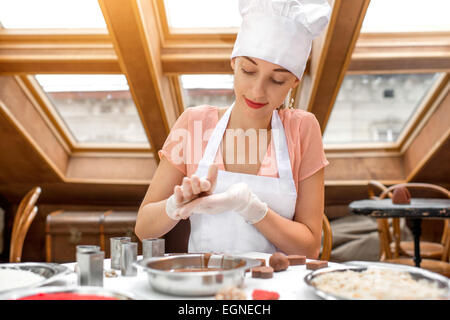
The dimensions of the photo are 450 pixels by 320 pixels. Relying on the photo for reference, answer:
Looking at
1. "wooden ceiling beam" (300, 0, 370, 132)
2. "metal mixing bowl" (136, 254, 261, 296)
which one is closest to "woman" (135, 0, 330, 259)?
"metal mixing bowl" (136, 254, 261, 296)

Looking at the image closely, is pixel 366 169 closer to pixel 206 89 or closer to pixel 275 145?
pixel 206 89

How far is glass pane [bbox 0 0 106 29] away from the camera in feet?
9.94

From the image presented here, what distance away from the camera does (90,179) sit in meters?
4.25

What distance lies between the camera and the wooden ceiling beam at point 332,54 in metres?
2.50

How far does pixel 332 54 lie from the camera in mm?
2795

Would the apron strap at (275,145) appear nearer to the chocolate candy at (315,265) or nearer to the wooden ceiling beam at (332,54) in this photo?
the chocolate candy at (315,265)

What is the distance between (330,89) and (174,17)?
4.16 feet

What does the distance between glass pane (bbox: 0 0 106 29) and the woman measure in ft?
5.89

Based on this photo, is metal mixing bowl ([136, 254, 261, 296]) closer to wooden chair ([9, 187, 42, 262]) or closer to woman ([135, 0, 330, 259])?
woman ([135, 0, 330, 259])

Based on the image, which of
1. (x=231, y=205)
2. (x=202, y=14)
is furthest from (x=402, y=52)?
(x=231, y=205)

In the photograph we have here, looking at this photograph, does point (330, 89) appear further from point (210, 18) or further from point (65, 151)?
point (65, 151)

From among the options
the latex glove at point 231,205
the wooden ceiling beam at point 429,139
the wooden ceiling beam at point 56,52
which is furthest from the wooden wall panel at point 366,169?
the latex glove at point 231,205

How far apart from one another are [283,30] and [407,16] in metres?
2.03

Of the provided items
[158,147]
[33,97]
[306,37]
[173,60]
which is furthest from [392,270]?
[33,97]
